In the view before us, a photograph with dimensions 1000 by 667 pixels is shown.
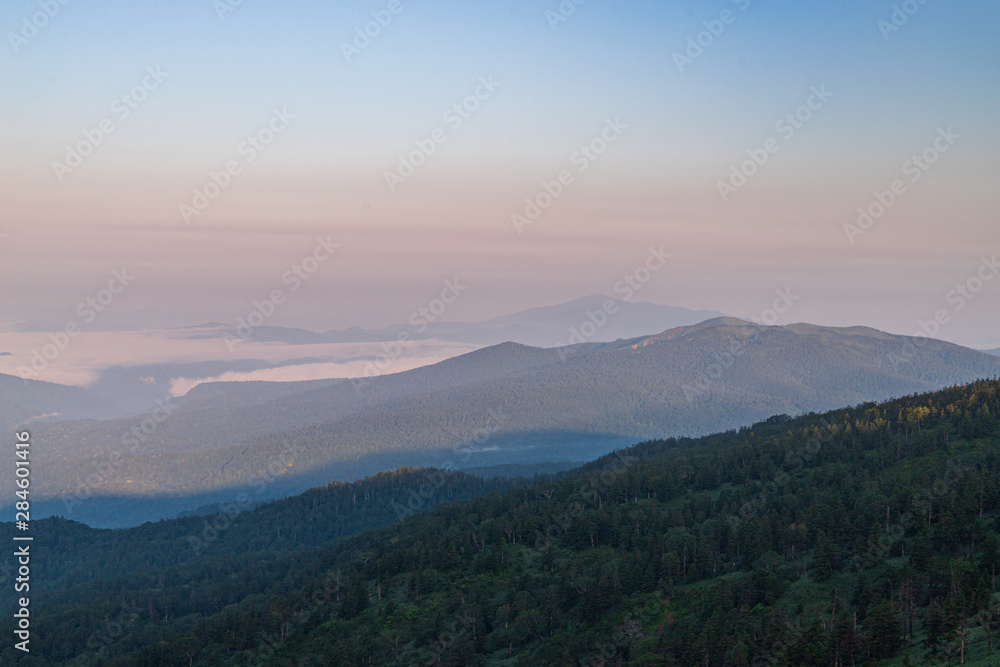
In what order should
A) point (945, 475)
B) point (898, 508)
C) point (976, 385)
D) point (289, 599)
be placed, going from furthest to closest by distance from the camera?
point (976, 385), point (289, 599), point (945, 475), point (898, 508)

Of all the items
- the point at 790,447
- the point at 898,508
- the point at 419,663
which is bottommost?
the point at 419,663

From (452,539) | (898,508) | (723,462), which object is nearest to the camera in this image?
(898,508)

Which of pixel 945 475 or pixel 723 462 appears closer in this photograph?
pixel 945 475

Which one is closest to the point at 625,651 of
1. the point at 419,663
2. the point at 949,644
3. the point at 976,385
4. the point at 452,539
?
the point at 419,663

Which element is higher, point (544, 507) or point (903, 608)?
point (544, 507)

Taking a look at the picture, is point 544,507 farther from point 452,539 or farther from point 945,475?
point 945,475

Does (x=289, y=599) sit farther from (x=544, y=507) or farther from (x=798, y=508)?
(x=798, y=508)
